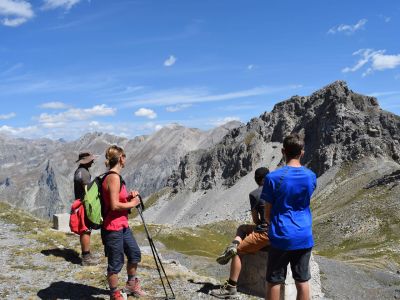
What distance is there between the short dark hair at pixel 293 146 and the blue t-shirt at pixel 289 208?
1.25ft

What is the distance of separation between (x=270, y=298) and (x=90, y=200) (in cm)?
659

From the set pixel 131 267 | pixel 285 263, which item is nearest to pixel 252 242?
pixel 131 267

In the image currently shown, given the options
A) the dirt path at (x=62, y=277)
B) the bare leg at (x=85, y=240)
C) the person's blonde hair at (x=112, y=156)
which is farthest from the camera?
the bare leg at (x=85, y=240)

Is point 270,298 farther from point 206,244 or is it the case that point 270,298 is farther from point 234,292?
point 206,244

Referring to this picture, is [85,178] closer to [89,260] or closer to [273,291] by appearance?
[89,260]

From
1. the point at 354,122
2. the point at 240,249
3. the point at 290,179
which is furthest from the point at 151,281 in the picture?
the point at 354,122

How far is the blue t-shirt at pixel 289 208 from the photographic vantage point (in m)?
10.2

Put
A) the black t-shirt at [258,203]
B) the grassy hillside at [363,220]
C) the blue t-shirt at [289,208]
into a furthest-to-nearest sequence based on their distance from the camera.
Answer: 1. the grassy hillside at [363,220]
2. the black t-shirt at [258,203]
3. the blue t-shirt at [289,208]

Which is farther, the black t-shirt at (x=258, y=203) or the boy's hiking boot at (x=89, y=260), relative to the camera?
the boy's hiking boot at (x=89, y=260)

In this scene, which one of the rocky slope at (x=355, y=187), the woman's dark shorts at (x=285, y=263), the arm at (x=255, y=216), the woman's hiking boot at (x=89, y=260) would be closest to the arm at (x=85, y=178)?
the woman's hiking boot at (x=89, y=260)

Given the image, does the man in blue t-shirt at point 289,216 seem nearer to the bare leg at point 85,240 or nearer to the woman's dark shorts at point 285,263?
the woman's dark shorts at point 285,263

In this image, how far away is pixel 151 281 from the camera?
17.2m

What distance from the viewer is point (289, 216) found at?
10312mm

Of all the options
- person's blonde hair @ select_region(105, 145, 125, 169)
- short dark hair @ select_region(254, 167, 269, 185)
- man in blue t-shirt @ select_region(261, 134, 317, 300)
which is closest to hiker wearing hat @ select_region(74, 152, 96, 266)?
person's blonde hair @ select_region(105, 145, 125, 169)
